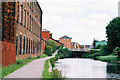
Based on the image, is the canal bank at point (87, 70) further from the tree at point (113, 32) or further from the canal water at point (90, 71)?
the tree at point (113, 32)

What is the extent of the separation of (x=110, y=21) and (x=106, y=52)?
31.0ft

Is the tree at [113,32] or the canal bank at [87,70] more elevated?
the tree at [113,32]

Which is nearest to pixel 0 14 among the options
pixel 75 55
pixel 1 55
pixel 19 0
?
pixel 19 0

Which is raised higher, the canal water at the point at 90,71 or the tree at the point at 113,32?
the tree at the point at 113,32

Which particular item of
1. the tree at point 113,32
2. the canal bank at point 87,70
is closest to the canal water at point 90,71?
the canal bank at point 87,70

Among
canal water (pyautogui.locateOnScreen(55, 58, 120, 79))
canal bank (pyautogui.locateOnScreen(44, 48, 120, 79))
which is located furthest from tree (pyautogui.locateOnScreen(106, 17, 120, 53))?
canal water (pyautogui.locateOnScreen(55, 58, 120, 79))

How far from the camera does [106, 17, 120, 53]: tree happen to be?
56219 millimetres

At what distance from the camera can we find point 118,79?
1515 cm

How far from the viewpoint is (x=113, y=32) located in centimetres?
5744

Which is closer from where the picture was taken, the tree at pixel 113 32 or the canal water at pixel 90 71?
the canal water at pixel 90 71

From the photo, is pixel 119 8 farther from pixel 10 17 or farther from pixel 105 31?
pixel 10 17

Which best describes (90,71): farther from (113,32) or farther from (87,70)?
(113,32)

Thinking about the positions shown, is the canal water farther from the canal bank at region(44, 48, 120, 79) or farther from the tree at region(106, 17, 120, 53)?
the tree at region(106, 17, 120, 53)

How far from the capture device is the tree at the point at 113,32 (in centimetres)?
5622
